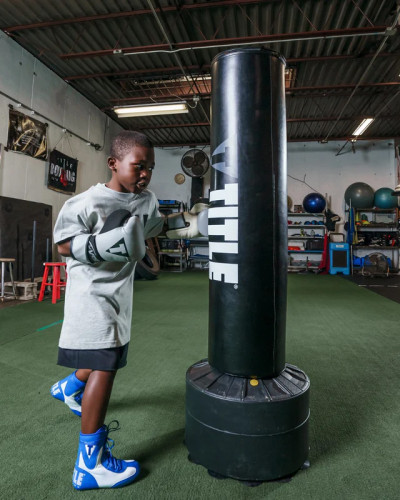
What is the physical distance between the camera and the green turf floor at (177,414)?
1176 millimetres

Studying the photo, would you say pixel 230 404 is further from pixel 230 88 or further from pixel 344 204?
pixel 344 204

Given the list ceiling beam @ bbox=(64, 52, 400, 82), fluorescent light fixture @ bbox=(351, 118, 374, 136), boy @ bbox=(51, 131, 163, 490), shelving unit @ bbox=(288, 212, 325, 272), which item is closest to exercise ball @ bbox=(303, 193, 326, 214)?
shelving unit @ bbox=(288, 212, 325, 272)

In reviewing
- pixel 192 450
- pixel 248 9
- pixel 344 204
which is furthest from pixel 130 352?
pixel 344 204

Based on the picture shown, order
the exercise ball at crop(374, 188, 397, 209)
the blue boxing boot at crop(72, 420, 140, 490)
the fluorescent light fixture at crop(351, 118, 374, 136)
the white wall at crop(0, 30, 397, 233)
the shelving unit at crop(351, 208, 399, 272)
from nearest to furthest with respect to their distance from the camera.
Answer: the blue boxing boot at crop(72, 420, 140, 490), the white wall at crop(0, 30, 397, 233), the fluorescent light fixture at crop(351, 118, 374, 136), the exercise ball at crop(374, 188, 397, 209), the shelving unit at crop(351, 208, 399, 272)

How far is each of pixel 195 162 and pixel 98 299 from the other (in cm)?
797

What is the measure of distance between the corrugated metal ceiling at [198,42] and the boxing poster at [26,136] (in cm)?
125

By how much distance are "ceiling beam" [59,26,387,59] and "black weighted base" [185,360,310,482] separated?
5061 mm

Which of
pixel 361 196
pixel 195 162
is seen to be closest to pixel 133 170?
pixel 195 162

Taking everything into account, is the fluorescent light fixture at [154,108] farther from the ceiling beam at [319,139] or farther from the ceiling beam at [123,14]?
the ceiling beam at [319,139]

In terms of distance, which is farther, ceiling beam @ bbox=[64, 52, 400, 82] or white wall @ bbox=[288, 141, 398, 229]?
white wall @ bbox=[288, 141, 398, 229]

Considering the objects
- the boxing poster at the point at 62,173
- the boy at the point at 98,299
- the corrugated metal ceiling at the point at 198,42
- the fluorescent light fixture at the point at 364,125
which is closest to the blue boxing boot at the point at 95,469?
the boy at the point at 98,299

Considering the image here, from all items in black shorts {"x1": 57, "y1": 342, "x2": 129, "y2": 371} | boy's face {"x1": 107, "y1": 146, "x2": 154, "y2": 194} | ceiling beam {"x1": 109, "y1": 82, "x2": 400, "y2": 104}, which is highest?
ceiling beam {"x1": 109, "y1": 82, "x2": 400, "y2": 104}

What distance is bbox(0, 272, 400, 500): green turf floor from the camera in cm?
118

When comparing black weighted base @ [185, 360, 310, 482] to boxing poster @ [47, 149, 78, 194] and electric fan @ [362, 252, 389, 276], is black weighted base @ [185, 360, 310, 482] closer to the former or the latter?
boxing poster @ [47, 149, 78, 194]
